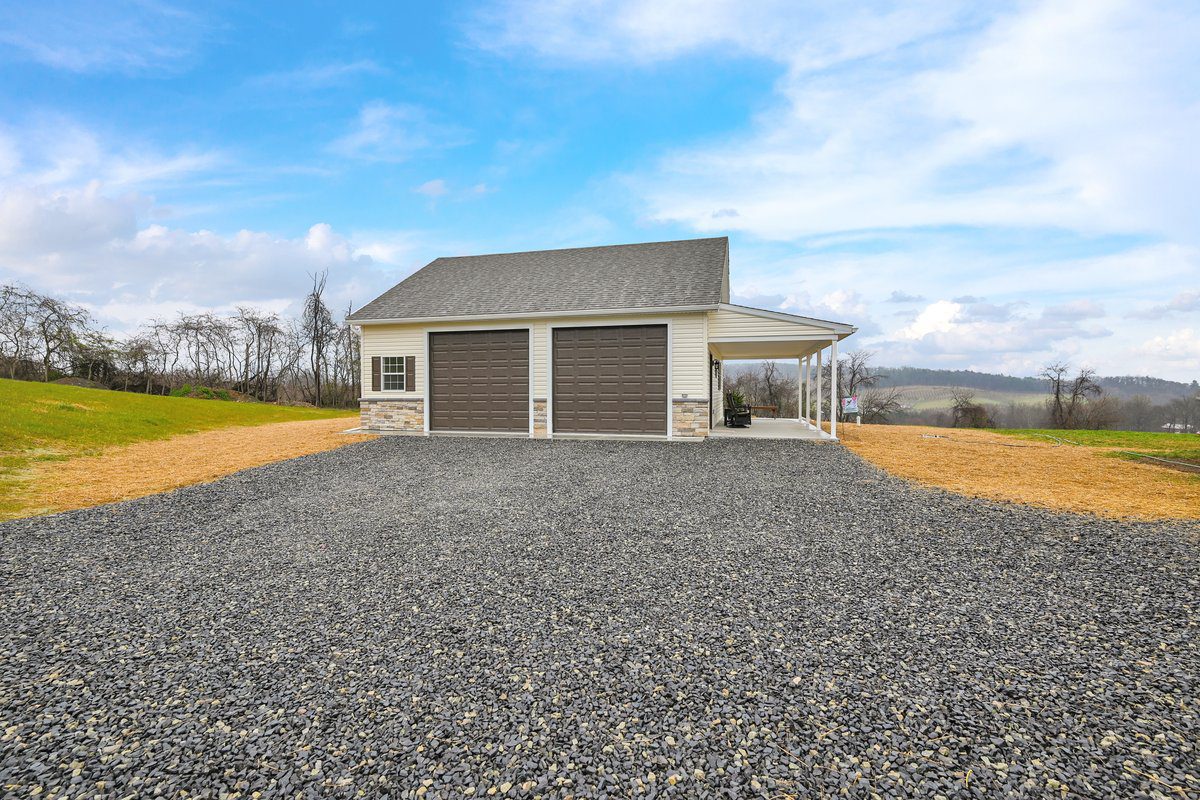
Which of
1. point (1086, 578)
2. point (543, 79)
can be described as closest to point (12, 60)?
point (543, 79)

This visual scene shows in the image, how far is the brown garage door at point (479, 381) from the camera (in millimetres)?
12852

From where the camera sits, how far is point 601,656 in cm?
272

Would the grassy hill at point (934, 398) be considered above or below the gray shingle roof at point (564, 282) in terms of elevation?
below

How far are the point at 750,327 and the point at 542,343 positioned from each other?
5168mm

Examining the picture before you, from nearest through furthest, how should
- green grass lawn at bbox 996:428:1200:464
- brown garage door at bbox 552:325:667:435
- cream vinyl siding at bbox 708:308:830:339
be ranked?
green grass lawn at bbox 996:428:1200:464, cream vinyl siding at bbox 708:308:830:339, brown garage door at bbox 552:325:667:435

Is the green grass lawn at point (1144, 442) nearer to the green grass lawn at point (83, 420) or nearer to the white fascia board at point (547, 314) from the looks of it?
the white fascia board at point (547, 314)

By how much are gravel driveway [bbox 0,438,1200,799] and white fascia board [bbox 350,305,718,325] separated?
6.99m

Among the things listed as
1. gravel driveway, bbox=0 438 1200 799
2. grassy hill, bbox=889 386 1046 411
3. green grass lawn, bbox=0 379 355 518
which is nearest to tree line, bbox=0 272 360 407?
green grass lawn, bbox=0 379 355 518

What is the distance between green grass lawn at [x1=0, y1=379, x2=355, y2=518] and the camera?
928cm

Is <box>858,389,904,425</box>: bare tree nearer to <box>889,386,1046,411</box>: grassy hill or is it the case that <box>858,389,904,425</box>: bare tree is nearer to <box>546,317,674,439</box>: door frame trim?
<box>889,386,1046,411</box>: grassy hill

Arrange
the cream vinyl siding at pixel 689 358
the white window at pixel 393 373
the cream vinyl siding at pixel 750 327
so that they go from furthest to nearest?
1. the white window at pixel 393 373
2. the cream vinyl siding at pixel 689 358
3. the cream vinyl siding at pixel 750 327

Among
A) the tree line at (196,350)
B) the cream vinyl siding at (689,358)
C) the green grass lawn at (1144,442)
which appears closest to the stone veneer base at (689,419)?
the cream vinyl siding at (689,358)

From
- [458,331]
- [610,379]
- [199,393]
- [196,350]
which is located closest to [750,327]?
[610,379]

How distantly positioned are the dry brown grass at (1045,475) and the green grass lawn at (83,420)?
13112 mm
